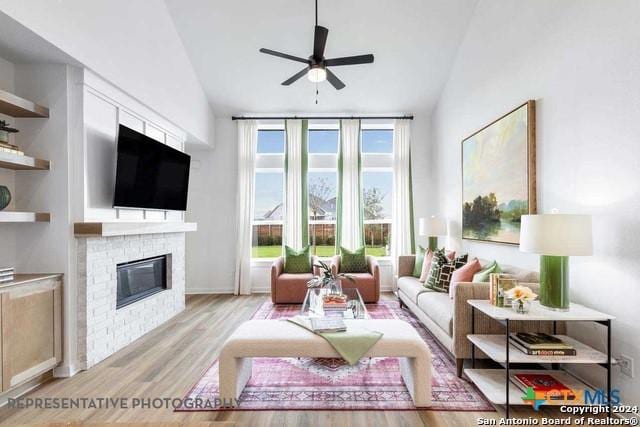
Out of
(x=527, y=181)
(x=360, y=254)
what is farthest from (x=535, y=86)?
(x=360, y=254)

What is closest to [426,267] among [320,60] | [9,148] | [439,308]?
[439,308]

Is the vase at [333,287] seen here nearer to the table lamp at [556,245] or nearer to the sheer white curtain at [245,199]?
the table lamp at [556,245]

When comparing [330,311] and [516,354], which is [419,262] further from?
[516,354]

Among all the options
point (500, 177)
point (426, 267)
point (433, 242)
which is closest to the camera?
point (500, 177)

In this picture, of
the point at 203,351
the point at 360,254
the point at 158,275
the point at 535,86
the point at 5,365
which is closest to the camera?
the point at 5,365

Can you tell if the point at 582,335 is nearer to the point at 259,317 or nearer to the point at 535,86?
the point at 535,86

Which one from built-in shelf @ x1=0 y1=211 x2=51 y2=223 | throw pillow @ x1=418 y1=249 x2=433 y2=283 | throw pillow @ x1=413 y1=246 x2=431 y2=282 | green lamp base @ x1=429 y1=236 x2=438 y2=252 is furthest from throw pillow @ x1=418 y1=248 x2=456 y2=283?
built-in shelf @ x1=0 y1=211 x2=51 y2=223

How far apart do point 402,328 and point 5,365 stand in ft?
9.41

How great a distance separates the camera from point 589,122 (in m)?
2.43

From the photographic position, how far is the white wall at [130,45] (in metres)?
2.44

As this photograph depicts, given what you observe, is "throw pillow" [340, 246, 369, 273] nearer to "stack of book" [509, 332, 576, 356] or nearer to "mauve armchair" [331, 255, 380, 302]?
"mauve armchair" [331, 255, 380, 302]

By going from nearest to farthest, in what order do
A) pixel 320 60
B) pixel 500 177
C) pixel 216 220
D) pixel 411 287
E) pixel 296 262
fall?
1. pixel 320 60
2. pixel 500 177
3. pixel 411 287
4. pixel 296 262
5. pixel 216 220

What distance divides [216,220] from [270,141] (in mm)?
1762

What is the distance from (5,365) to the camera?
7.50ft
